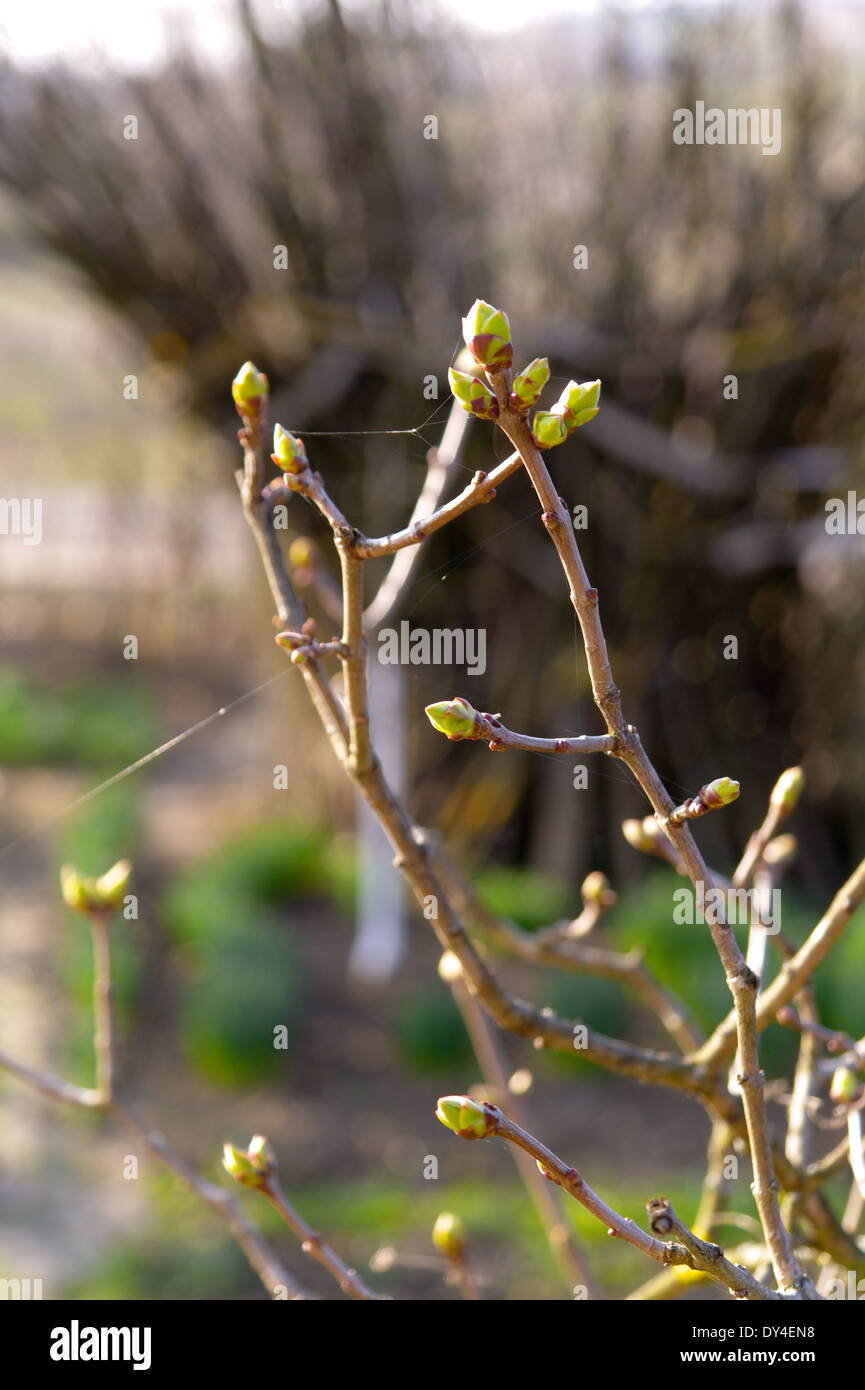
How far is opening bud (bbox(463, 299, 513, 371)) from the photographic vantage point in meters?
0.49

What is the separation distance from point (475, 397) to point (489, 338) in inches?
1.1

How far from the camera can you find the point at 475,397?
512 millimetres

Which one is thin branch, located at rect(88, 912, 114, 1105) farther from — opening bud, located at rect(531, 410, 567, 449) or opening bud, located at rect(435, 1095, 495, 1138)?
opening bud, located at rect(531, 410, 567, 449)

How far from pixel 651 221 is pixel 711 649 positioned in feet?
4.38

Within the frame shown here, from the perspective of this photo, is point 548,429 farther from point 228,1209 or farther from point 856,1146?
point 228,1209

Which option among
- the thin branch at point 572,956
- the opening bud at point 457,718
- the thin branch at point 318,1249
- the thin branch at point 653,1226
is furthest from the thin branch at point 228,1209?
the opening bud at point 457,718

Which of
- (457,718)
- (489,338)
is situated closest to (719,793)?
(457,718)

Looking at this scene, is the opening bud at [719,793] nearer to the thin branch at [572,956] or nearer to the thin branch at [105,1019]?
the thin branch at [572,956]

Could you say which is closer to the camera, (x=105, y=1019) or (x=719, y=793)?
(x=719, y=793)

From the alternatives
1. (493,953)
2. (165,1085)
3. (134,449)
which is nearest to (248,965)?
(165,1085)

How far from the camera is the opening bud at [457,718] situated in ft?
1.76

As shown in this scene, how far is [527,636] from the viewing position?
3.93 meters

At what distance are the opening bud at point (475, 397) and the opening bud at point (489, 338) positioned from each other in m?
0.01
